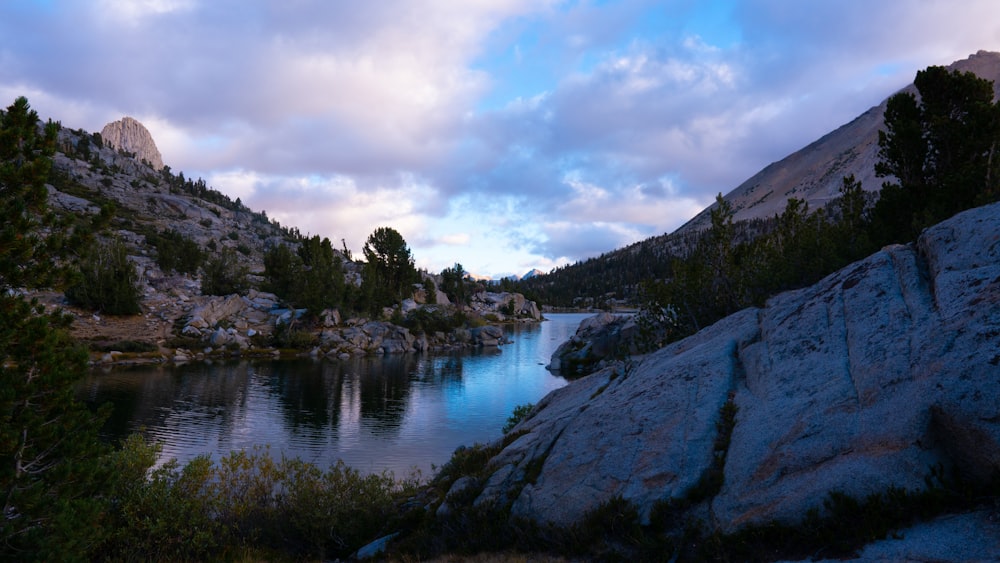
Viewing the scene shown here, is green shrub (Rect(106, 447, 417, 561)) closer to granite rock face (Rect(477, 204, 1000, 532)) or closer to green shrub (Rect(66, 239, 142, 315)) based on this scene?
granite rock face (Rect(477, 204, 1000, 532))

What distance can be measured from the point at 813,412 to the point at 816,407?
7.0 inches

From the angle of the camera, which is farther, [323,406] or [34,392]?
[323,406]

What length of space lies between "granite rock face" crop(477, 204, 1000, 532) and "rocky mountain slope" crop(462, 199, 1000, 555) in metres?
0.04

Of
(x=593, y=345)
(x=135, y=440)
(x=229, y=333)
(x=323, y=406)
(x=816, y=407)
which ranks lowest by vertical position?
(x=323, y=406)

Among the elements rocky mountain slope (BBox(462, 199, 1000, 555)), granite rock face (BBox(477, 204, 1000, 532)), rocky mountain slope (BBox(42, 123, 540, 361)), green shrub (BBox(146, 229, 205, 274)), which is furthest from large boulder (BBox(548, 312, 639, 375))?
green shrub (BBox(146, 229, 205, 274))

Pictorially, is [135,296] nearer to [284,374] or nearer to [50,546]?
[284,374]

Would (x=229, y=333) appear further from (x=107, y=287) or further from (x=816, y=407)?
(x=816, y=407)

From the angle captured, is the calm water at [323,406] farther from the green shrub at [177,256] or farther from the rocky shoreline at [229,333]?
the green shrub at [177,256]

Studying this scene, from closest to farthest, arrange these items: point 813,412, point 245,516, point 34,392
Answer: point 813,412, point 34,392, point 245,516

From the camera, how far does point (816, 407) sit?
12.2 m

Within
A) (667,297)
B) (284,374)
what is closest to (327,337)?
(284,374)

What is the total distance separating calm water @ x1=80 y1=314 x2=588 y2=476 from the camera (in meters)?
37.2

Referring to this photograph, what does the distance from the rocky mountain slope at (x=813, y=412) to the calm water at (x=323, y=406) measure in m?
17.2

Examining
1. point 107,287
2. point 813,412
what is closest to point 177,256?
point 107,287
